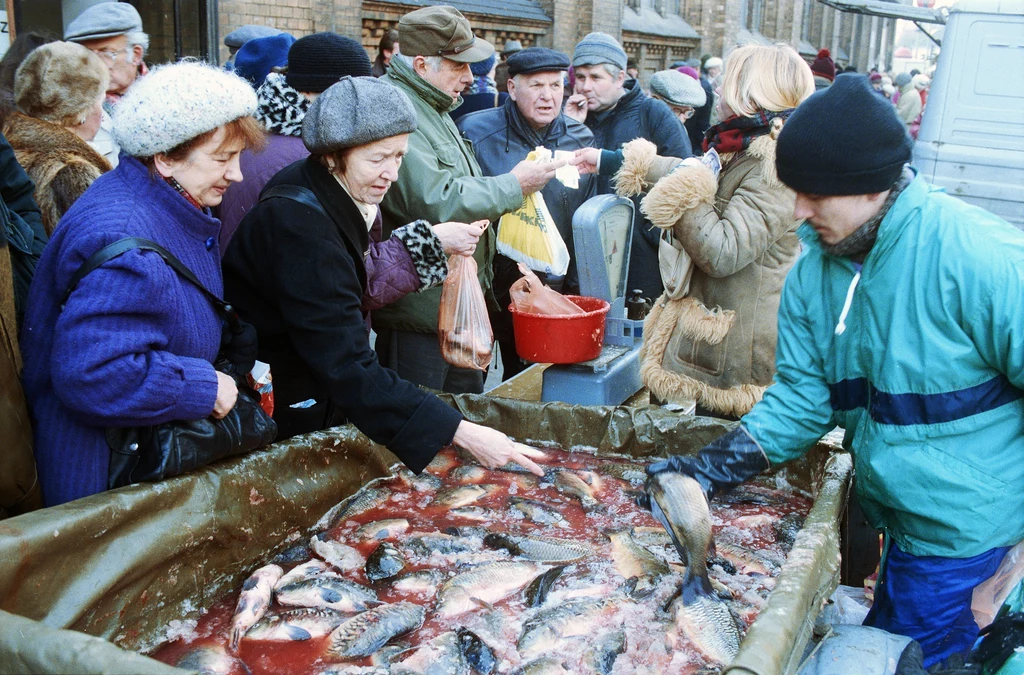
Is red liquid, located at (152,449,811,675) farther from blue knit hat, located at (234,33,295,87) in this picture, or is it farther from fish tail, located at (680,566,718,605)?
blue knit hat, located at (234,33,295,87)

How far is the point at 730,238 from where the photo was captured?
3.67 metres

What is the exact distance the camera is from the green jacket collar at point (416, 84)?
4.34m

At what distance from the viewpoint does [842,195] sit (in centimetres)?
228

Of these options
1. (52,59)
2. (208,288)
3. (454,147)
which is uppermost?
(52,59)

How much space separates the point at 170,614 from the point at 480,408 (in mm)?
1564

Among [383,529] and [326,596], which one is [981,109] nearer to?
[383,529]

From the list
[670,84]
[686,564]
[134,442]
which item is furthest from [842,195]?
[670,84]

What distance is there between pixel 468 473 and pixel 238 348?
1147 millimetres

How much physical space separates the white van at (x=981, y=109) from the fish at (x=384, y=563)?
5786mm

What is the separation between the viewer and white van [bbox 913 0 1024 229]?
675 centimetres

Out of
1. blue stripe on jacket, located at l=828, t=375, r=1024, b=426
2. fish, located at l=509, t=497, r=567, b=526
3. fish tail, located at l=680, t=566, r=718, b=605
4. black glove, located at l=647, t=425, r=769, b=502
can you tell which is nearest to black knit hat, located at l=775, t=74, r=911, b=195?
blue stripe on jacket, located at l=828, t=375, r=1024, b=426

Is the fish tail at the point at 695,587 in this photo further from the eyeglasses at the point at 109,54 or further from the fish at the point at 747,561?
the eyeglasses at the point at 109,54

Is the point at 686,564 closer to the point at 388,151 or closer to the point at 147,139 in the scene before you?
the point at 388,151

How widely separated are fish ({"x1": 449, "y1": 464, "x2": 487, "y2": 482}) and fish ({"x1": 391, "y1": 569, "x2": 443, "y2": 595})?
2.36ft
